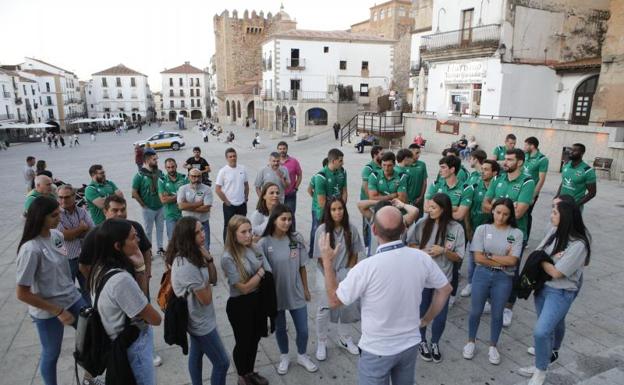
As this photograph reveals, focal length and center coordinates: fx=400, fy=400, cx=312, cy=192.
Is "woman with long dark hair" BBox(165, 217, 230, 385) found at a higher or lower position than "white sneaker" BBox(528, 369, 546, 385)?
higher

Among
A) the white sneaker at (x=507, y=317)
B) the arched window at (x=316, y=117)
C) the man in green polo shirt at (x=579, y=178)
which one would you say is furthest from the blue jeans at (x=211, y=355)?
the arched window at (x=316, y=117)

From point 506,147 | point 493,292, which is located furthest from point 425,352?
point 506,147

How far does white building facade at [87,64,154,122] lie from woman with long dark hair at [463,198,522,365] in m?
77.6

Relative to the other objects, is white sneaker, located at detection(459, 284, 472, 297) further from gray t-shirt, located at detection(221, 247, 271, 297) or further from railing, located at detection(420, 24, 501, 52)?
railing, located at detection(420, 24, 501, 52)

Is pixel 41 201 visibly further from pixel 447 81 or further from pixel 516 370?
pixel 447 81

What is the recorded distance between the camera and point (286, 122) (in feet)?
127

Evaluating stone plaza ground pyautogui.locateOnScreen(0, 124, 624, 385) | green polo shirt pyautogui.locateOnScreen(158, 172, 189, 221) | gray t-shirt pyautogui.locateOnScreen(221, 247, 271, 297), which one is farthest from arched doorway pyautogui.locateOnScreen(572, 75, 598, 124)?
gray t-shirt pyautogui.locateOnScreen(221, 247, 271, 297)

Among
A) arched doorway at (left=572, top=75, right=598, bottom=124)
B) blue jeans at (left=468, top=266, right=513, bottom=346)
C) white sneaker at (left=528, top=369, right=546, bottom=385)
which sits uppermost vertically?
arched doorway at (left=572, top=75, right=598, bottom=124)

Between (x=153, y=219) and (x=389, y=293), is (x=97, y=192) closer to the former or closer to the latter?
(x=153, y=219)

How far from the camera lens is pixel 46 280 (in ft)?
10.1

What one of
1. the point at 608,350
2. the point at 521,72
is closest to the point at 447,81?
the point at 521,72

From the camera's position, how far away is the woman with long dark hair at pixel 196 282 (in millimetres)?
2834

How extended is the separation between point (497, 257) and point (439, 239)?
513mm

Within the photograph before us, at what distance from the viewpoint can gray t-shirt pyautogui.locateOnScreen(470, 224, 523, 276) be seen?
3574 mm
